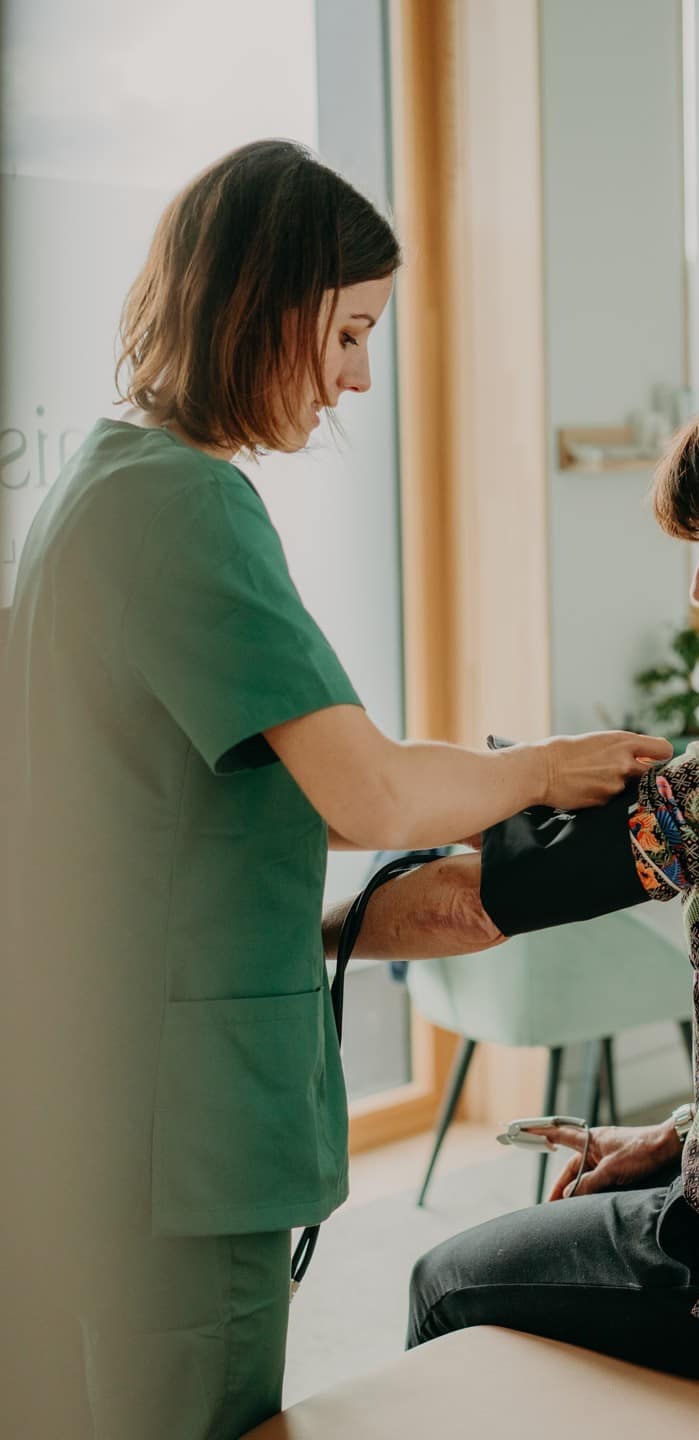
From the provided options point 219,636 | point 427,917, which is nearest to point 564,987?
point 427,917

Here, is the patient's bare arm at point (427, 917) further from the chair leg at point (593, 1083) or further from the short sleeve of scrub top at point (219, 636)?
the chair leg at point (593, 1083)

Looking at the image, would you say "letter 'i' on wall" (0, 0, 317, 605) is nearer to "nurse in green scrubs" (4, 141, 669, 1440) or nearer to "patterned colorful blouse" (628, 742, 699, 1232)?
"nurse in green scrubs" (4, 141, 669, 1440)

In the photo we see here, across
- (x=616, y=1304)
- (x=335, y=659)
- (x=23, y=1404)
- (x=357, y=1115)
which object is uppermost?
(x=335, y=659)

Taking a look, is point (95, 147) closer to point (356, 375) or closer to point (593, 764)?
point (356, 375)

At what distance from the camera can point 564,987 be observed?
268cm

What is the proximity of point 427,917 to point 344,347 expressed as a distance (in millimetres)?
499

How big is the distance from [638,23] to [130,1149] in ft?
9.75

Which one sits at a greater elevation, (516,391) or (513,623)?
(516,391)

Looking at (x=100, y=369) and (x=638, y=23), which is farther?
(x=638, y=23)

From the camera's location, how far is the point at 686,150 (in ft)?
11.2

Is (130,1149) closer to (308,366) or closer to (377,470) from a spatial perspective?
(308,366)

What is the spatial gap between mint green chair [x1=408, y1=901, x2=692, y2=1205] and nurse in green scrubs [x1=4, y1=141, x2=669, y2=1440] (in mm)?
1551

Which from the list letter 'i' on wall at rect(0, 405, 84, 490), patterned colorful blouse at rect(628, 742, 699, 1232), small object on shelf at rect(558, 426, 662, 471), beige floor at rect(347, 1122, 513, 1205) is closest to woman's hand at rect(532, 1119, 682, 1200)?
patterned colorful blouse at rect(628, 742, 699, 1232)

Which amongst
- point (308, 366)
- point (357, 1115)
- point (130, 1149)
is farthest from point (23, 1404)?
point (357, 1115)
